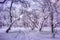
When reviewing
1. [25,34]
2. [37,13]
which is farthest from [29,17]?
[25,34]

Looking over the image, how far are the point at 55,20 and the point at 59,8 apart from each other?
0.29 metres

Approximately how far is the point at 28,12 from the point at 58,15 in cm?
70

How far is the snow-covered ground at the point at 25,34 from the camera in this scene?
253cm

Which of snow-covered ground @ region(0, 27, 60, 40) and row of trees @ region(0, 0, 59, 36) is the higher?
row of trees @ region(0, 0, 59, 36)

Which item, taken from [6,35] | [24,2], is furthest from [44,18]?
[6,35]

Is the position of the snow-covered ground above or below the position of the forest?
below

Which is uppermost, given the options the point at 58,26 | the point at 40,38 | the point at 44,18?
the point at 44,18

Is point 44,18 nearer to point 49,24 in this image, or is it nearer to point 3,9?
point 49,24

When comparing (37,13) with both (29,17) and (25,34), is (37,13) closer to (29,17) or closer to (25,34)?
(29,17)

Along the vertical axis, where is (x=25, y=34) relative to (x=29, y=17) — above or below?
below

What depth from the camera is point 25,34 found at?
2598 millimetres

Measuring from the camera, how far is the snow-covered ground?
253 centimetres

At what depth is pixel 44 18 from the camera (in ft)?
8.67

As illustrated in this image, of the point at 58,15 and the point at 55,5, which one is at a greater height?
the point at 55,5
